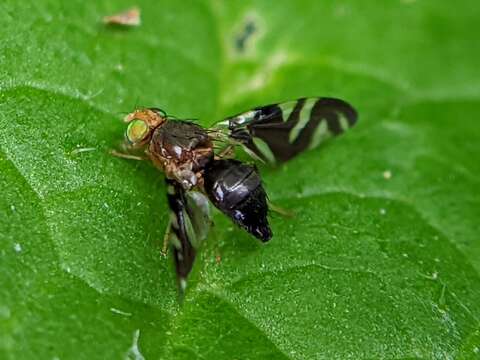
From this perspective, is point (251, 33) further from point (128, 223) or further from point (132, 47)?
point (128, 223)

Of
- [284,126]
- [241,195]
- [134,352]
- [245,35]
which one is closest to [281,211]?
[241,195]

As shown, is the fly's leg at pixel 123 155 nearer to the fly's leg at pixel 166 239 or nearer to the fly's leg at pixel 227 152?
the fly's leg at pixel 166 239

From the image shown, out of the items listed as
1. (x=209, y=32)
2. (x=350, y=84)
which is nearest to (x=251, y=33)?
(x=209, y=32)

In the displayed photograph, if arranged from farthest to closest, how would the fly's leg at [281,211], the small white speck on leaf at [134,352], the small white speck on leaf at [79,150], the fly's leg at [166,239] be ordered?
1. the fly's leg at [281,211]
2. the small white speck on leaf at [79,150]
3. the fly's leg at [166,239]
4. the small white speck on leaf at [134,352]

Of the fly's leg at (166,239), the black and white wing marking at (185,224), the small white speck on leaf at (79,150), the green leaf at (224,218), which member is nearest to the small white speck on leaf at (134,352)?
the green leaf at (224,218)

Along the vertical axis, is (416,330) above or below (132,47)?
below

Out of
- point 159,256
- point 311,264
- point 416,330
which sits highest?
point 159,256
